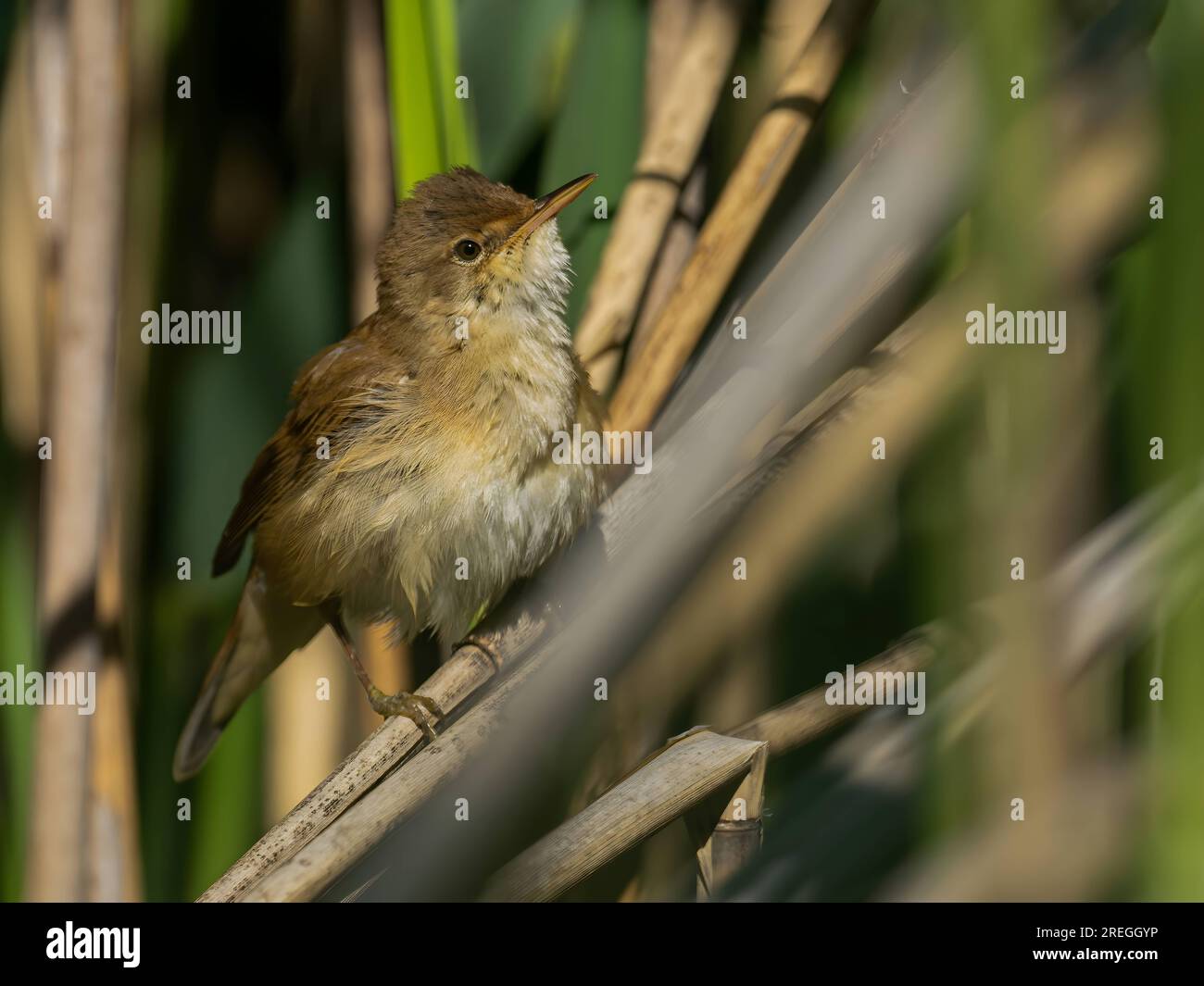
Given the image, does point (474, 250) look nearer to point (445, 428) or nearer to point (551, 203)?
point (551, 203)

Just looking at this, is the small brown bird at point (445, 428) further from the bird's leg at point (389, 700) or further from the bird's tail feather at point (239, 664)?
the bird's tail feather at point (239, 664)

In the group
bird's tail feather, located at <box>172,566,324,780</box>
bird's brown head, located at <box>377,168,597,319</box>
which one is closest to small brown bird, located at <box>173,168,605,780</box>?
bird's brown head, located at <box>377,168,597,319</box>

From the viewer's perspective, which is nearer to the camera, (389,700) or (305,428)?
(389,700)

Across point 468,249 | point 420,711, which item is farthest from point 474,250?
point 420,711

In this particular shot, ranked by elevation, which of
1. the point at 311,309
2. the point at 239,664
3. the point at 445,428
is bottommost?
the point at 239,664

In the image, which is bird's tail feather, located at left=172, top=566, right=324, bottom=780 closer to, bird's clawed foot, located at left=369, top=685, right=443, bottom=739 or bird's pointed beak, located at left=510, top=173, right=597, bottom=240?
bird's clawed foot, located at left=369, top=685, right=443, bottom=739

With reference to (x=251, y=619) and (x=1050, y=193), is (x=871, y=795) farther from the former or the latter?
(x=251, y=619)

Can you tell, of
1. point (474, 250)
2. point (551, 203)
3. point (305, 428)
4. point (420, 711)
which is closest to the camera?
point (420, 711)

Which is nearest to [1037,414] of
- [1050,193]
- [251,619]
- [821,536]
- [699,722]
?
[1050,193]
